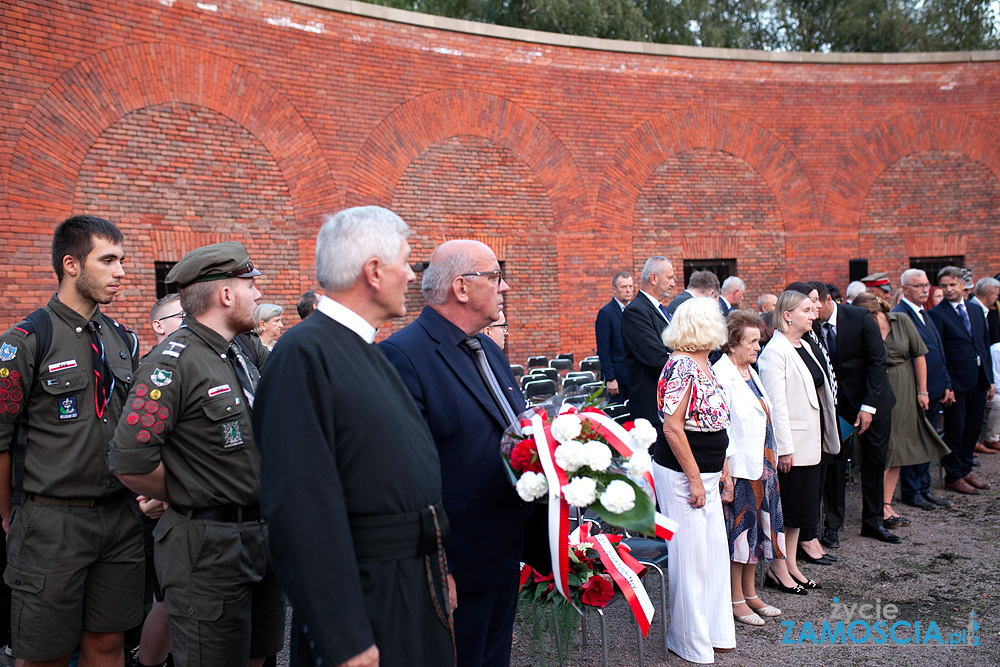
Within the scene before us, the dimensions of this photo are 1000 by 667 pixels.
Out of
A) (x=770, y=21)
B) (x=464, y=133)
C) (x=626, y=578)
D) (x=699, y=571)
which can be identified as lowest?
(x=699, y=571)

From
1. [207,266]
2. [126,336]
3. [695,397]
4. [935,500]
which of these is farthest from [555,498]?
[935,500]

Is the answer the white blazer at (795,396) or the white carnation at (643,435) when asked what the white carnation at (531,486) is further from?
the white blazer at (795,396)

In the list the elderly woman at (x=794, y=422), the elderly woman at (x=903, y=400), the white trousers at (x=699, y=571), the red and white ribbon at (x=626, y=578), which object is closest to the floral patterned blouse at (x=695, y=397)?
the white trousers at (x=699, y=571)

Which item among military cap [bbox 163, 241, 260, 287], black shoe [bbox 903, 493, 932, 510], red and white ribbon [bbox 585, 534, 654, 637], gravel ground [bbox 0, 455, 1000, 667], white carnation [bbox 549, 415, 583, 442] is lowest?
gravel ground [bbox 0, 455, 1000, 667]

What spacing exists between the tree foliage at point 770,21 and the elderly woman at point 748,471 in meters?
18.5

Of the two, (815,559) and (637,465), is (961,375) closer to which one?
(815,559)

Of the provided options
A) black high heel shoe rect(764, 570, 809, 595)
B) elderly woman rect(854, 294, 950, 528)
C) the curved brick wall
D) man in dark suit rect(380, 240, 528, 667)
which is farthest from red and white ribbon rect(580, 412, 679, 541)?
the curved brick wall

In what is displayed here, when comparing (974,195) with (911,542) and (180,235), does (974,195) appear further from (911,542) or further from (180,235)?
(180,235)

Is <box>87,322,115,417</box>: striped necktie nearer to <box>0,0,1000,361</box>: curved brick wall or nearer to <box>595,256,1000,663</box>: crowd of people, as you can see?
<box>595,256,1000,663</box>: crowd of people

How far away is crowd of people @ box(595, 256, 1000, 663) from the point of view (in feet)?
13.8

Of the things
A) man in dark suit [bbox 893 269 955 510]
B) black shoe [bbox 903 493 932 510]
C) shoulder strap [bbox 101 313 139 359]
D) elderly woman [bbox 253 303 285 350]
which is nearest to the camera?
shoulder strap [bbox 101 313 139 359]

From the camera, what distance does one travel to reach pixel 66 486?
3.15 meters

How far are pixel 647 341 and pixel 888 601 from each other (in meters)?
2.57

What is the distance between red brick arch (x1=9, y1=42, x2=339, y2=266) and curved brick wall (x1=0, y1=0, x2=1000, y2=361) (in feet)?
0.09
